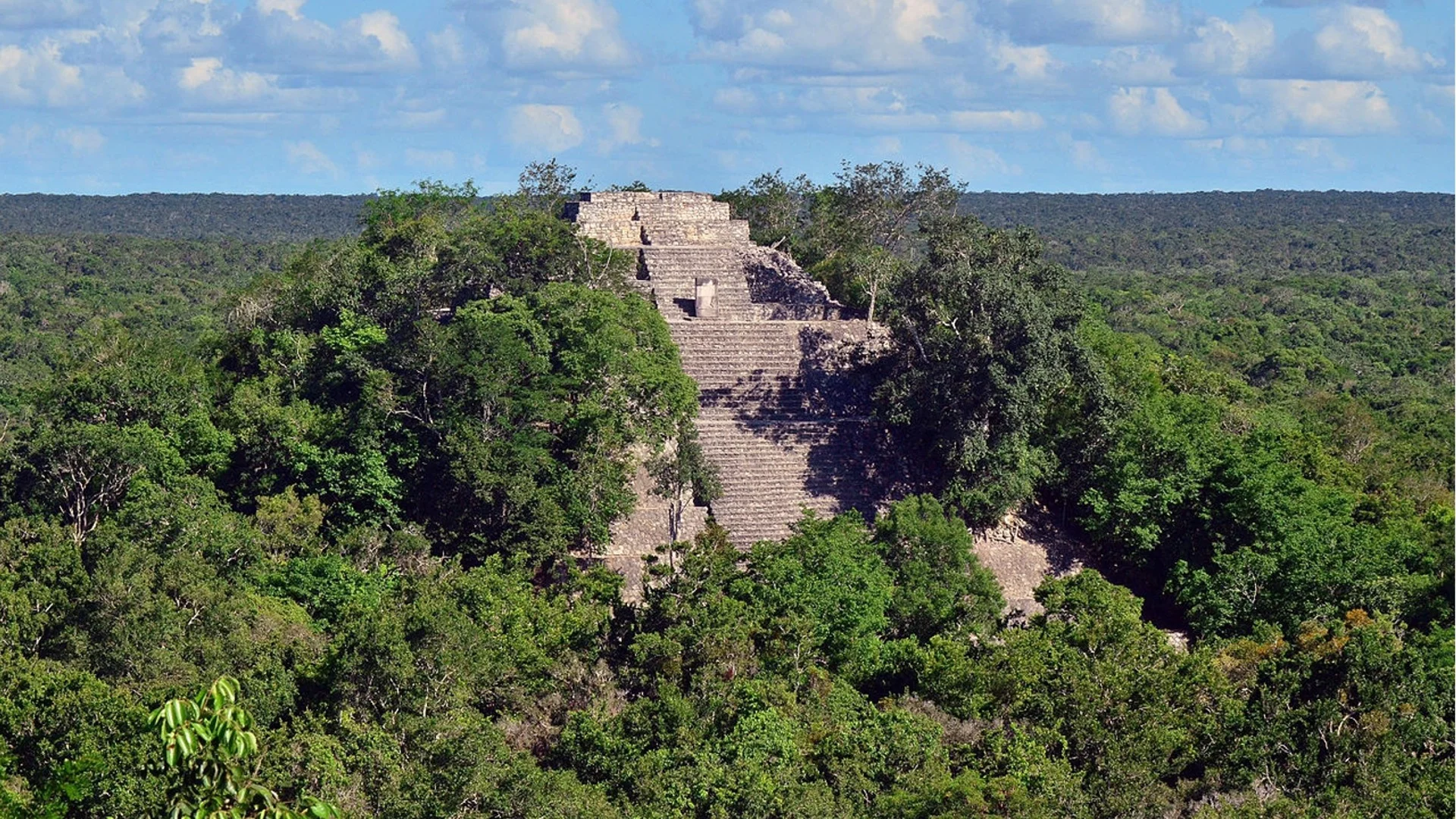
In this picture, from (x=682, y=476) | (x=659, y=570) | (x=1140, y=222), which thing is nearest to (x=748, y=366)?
(x=682, y=476)

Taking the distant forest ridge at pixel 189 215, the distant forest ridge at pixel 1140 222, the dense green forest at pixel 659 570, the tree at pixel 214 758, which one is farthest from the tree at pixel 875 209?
the distant forest ridge at pixel 189 215

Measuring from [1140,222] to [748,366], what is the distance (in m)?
99.6

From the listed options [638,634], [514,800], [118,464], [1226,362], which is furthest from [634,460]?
[1226,362]

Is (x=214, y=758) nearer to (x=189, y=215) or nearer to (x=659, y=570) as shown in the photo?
(x=659, y=570)

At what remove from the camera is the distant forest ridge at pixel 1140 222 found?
284 feet

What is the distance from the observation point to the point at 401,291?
2225 centimetres

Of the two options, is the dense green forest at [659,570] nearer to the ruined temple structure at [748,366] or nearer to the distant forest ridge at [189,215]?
the ruined temple structure at [748,366]

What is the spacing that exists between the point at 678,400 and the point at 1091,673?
614cm

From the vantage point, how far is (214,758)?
6844 millimetres

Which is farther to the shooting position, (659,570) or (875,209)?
(875,209)

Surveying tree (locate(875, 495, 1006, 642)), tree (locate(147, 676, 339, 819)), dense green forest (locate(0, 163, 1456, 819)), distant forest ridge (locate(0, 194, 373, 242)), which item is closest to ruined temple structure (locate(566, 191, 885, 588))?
dense green forest (locate(0, 163, 1456, 819))

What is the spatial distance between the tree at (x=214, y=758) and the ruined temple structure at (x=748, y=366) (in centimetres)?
1209

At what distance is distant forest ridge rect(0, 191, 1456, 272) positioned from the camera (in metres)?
86.5

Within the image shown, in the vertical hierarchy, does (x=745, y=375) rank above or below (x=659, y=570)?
above
